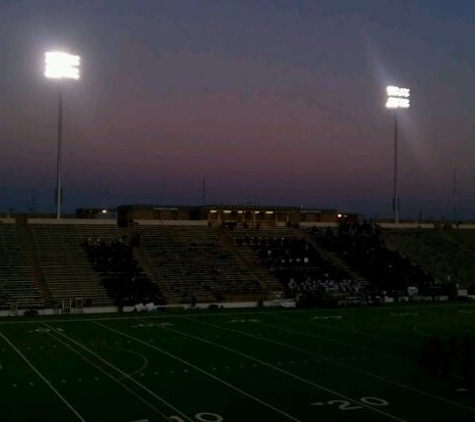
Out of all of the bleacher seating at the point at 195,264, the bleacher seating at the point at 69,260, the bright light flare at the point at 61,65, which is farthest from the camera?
the bright light flare at the point at 61,65

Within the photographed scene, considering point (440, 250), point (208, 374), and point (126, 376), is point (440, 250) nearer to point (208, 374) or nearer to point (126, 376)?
point (208, 374)

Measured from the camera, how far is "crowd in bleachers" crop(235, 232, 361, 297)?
139 feet

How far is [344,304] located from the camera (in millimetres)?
39062

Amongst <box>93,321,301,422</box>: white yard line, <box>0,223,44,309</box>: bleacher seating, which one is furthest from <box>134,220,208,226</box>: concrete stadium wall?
<box>93,321,301,422</box>: white yard line

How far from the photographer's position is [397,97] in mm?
50594

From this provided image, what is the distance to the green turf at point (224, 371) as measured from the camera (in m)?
15.9

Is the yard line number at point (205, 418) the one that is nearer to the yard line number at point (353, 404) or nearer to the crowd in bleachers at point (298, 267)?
the yard line number at point (353, 404)

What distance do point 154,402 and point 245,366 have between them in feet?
15.3

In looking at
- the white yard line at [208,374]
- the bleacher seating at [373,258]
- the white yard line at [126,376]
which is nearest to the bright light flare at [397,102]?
the bleacher seating at [373,258]

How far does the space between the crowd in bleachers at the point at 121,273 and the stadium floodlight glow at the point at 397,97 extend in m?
19.7

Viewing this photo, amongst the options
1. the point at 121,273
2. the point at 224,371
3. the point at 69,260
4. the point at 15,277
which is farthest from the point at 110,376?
the point at 69,260

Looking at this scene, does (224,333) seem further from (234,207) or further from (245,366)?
(234,207)

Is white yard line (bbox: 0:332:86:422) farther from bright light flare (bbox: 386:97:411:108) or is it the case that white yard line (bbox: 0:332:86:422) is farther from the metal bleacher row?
bright light flare (bbox: 386:97:411:108)

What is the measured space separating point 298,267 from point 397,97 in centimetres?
1375
